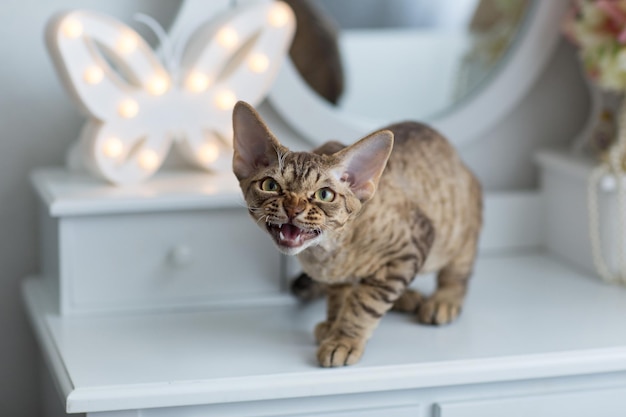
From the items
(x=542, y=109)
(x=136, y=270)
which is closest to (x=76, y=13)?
(x=136, y=270)

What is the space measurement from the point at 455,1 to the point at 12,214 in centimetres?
84

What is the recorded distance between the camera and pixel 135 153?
1430 millimetres

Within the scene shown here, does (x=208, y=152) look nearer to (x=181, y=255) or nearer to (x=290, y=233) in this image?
(x=181, y=255)

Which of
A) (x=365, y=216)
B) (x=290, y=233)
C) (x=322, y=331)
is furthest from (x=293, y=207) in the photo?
(x=322, y=331)

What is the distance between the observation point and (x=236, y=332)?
4.27 ft

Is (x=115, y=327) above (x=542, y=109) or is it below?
below

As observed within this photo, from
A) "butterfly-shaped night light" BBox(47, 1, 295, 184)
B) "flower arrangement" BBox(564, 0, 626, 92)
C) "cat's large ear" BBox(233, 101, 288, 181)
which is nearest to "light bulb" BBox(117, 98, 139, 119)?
"butterfly-shaped night light" BBox(47, 1, 295, 184)

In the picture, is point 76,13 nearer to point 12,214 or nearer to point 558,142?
point 12,214

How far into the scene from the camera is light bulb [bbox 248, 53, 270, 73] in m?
1.44

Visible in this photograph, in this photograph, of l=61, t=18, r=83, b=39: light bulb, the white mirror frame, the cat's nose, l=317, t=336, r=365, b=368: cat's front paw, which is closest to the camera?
the cat's nose

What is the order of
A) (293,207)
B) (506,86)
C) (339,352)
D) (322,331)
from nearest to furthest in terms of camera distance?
1. (293,207)
2. (339,352)
3. (322,331)
4. (506,86)

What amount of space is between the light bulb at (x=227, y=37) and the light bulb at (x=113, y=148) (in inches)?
8.5

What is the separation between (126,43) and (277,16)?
0.23m

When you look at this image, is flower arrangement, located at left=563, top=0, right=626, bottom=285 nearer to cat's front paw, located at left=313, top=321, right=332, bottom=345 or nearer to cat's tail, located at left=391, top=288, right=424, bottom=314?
cat's tail, located at left=391, top=288, right=424, bottom=314
